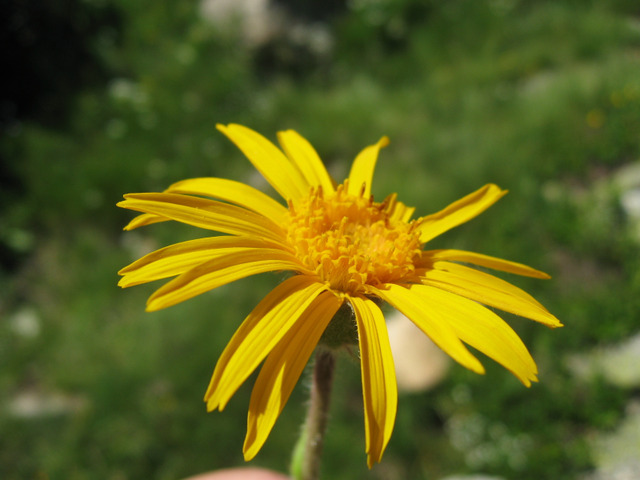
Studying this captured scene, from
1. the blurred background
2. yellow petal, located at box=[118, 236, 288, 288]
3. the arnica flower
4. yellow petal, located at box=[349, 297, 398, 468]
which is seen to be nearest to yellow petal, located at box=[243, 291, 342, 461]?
the arnica flower

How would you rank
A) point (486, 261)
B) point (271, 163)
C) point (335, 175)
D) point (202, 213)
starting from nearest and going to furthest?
point (202, 213), point (486, 261), point (271, 163), point (335, 175)

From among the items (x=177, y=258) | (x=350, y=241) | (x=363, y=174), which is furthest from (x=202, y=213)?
(x=363, y=174)

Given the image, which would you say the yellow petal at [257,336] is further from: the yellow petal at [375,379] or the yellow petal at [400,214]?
the yellow petal at [400,214]

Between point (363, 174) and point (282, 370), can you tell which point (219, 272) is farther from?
point (363, 174)

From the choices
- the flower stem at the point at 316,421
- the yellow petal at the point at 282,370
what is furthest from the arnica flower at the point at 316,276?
the flower stem at the point at 316,421

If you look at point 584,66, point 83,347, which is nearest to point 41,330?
point 83,347

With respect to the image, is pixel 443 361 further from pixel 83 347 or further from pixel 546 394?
pixel 83 347
